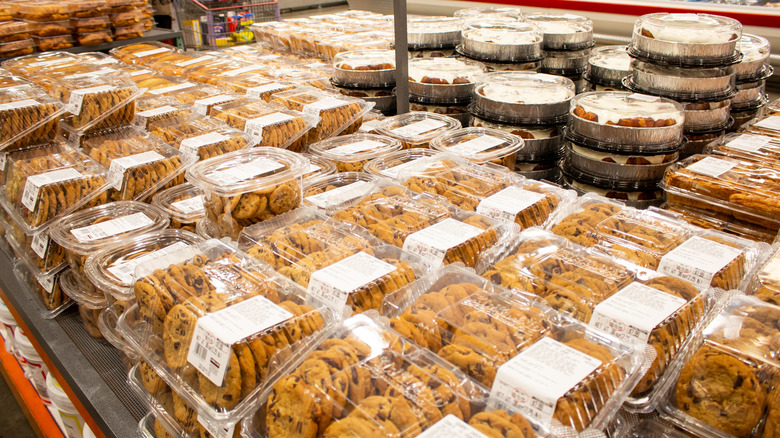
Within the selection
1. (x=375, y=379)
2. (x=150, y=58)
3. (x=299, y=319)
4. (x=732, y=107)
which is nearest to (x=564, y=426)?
(x=375, y=379)

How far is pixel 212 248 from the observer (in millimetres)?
1195

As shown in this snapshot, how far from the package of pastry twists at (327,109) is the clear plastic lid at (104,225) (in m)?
0.67

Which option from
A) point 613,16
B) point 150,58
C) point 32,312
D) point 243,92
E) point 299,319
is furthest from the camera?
point 613,16

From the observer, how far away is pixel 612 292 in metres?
0.98

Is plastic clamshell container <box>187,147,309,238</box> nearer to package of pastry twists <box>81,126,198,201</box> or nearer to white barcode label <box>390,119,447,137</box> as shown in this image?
package of pastry twists <box>81,126,198,201</box>

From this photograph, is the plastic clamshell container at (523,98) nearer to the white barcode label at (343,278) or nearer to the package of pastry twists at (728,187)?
the package of pastry twists at (728,187)

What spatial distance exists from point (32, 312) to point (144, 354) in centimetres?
73

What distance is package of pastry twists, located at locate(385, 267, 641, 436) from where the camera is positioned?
763 millimetres

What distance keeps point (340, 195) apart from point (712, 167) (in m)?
1.05

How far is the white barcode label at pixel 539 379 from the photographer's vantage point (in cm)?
75

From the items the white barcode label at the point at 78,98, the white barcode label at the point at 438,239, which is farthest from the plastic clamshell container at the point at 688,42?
the white barcode label at the point at 78,98

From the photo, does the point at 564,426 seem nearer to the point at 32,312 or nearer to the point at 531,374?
the point at 531,374

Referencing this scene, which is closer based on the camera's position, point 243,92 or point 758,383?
point 758,383

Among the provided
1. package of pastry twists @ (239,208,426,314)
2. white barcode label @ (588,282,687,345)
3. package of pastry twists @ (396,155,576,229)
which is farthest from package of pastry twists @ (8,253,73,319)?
white barcode label @ (588,282,687,345)
